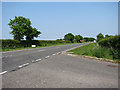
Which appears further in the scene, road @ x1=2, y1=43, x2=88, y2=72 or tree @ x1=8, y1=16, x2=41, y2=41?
tree @ x1=8, y1=16, x2=41, y2=41

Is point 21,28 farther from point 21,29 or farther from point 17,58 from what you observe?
point 17,58

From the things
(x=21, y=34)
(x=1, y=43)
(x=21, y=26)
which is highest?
(x=21, y=26)

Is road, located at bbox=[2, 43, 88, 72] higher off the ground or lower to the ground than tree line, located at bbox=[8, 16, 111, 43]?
lower

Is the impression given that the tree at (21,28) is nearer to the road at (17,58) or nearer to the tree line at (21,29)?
the tree line at (21,29)

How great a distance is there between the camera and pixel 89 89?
2.87 meters

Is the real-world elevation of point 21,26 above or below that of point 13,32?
above

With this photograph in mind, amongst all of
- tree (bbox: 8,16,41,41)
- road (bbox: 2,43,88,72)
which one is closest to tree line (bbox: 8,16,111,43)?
tree (bbox: 8,16,41,41)

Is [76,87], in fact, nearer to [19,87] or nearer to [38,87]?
[38,87]

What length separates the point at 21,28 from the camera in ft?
83.0

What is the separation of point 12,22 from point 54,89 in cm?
2878

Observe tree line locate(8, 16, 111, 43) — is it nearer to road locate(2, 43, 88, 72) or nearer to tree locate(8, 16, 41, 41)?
tree locate(8, 16, 41, 41)

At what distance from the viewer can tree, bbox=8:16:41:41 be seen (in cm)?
2536

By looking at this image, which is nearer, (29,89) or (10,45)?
(29,89)

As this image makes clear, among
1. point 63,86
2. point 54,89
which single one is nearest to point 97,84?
point 63,86
